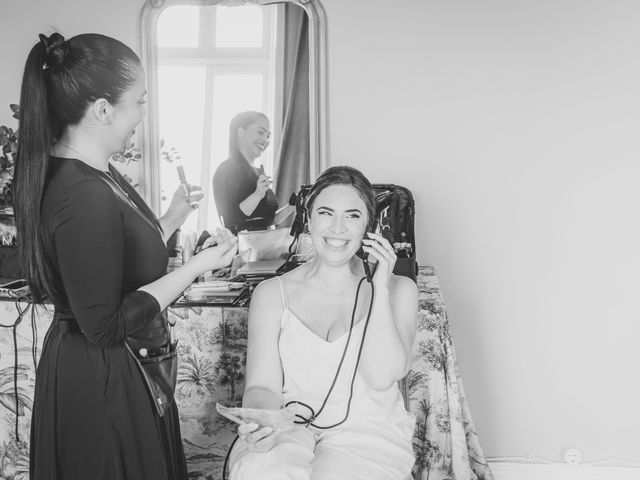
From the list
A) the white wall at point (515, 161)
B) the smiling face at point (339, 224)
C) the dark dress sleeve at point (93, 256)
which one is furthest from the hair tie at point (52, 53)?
the white wall at point (515, 161)

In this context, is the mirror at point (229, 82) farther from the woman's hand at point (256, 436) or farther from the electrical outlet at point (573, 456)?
the electrical outlet at point (573, 456)

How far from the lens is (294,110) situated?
2674 mm

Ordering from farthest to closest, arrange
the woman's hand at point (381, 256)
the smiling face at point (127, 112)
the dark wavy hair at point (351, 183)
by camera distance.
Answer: the dark wavy hair at point (351, 183), the woman's hand at point (381, 256), the smiling face at point (127, 112)

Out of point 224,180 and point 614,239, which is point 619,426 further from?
point 224,180

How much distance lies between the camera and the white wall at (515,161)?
2.62m

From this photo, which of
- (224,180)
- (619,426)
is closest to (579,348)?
(619,426)

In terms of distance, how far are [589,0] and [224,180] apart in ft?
5.17

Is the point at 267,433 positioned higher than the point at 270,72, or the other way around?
the point at 270,72

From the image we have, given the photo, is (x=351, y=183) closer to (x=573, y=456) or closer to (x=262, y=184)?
(x=262, y=184)

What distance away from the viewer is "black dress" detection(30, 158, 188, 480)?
50.4 inches

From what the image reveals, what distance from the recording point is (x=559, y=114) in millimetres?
2631

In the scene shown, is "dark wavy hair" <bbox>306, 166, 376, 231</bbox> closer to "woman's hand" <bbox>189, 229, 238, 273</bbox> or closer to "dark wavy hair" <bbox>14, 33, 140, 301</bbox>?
"woman's hand" <bbox>189, 229, 238, 273</bbox>

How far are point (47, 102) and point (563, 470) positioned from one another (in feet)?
7.99

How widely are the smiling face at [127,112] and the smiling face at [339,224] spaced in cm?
60
